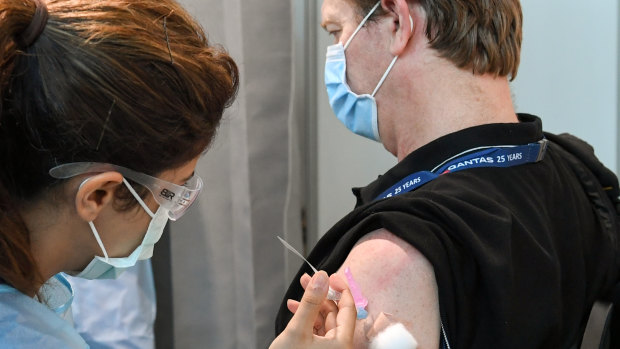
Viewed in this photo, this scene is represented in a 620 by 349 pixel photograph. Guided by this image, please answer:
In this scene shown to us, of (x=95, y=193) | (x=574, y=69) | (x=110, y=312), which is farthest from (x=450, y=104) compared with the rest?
(x=110, y=312)

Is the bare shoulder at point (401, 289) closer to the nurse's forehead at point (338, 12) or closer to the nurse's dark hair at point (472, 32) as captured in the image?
the nurse's dark hair at point (472, 32)

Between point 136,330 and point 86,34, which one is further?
point 136,330

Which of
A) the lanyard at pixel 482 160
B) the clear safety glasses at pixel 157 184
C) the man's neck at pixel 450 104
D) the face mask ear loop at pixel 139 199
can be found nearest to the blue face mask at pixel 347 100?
the man's neck at pixel 450 104

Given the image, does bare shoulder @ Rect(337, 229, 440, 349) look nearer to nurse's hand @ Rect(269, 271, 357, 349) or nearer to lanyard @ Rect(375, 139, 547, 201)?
nurse's hand @ Rect(269, 271, 357, 349)

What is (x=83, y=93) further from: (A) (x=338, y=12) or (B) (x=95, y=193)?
(A) (x=338, y=12)

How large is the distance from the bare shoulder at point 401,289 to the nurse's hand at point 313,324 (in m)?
0.06

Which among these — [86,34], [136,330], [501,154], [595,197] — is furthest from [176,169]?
[136,330]

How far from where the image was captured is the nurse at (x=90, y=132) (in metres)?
0.81

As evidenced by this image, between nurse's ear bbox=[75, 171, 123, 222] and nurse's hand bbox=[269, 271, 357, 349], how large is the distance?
0.95ft

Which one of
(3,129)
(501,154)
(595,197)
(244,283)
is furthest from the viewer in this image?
(244,283)

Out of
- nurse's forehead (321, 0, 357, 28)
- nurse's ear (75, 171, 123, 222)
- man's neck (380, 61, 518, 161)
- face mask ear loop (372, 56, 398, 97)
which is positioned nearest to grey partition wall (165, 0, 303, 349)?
nurse's forehead (321, 0, 357, 28)

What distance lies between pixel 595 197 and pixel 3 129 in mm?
1002

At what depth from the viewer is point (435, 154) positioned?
1158 mm

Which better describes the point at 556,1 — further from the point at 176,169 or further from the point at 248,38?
the point at 176,169
